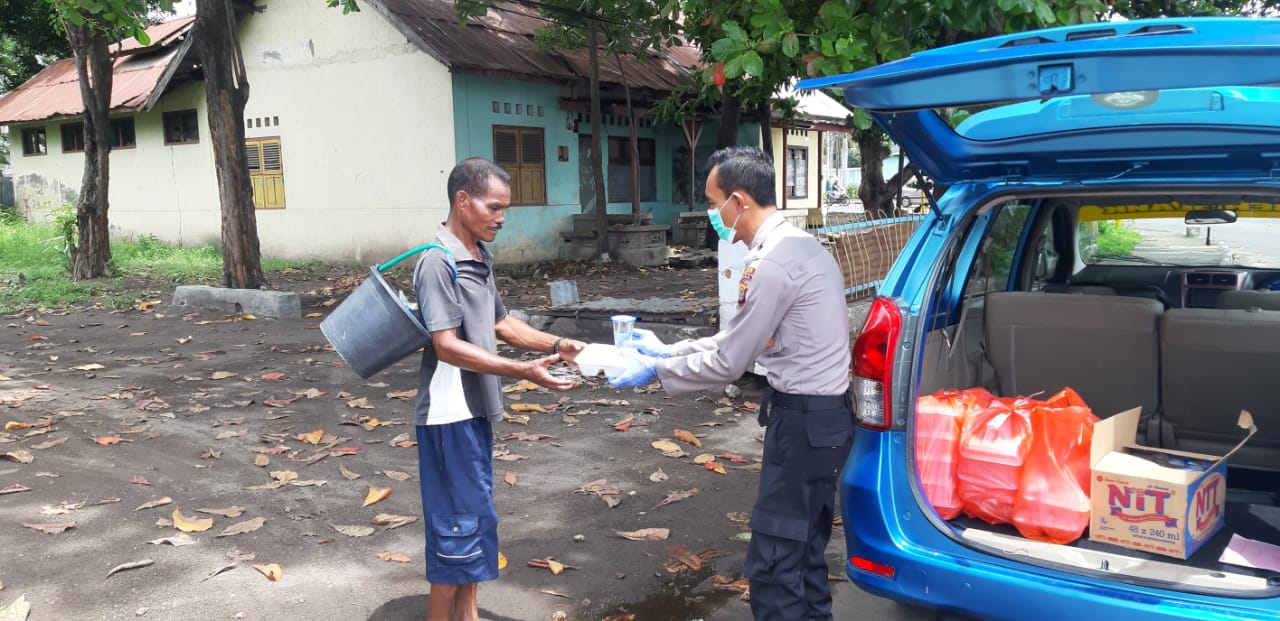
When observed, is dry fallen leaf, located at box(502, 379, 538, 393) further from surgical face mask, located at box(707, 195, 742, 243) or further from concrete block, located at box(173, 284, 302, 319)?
concrete block, located at box(173, 284, 302, 319)

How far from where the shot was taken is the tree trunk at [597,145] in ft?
50.9

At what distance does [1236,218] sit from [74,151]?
967 inches

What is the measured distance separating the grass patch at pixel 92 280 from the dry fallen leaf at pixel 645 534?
9843 mm

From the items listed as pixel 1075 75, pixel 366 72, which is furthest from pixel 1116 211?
pixel 366 72

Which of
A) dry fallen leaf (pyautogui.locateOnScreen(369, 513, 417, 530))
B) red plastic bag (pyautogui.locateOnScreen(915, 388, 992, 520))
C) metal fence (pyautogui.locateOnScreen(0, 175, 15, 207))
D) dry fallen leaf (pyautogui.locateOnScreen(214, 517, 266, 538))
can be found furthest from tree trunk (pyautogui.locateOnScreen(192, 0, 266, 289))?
metal fence (pyautogui.locateOnScreen(0, 175, 15, 207))

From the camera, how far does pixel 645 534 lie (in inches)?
169

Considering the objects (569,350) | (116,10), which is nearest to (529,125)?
(116,10)

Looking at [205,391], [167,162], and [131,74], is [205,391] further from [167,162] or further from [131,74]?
[131,74]

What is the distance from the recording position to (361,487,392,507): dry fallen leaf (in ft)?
15.5

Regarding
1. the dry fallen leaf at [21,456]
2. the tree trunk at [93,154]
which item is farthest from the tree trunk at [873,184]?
the dry fallen leaf at [21,456]

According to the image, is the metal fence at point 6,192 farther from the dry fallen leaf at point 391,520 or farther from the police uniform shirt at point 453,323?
the police uniform shirt at point 453,323

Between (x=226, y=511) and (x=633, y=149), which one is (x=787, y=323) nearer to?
(x=226, y=511)

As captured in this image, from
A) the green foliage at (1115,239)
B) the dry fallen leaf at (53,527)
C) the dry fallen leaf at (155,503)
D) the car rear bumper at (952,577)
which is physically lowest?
the dry fallen leaf at (155,503)

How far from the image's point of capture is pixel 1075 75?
226 cm
